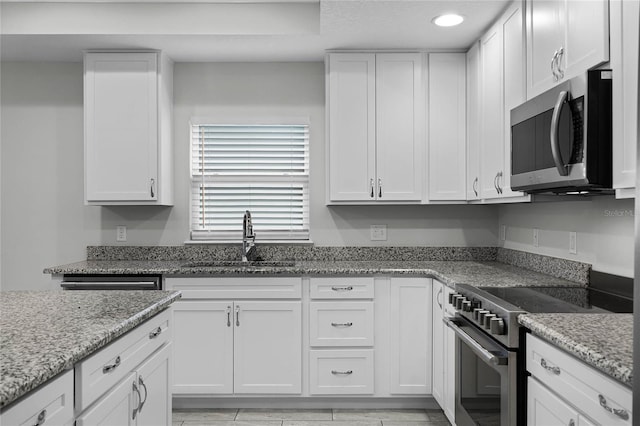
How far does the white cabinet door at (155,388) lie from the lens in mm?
1785

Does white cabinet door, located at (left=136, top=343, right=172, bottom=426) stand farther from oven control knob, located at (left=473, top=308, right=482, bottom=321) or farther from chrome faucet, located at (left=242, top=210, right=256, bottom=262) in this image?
chrome faucet, located at (left=242, top=210, right=256, bottom=262)

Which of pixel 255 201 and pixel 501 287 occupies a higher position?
pixel 255 201

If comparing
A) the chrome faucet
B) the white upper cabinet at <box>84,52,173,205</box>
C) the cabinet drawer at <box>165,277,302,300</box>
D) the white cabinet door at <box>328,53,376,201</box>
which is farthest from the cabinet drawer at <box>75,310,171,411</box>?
the white cabinet door at <box>328,53,376,201</box>

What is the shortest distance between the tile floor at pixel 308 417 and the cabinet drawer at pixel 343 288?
2.49 ft

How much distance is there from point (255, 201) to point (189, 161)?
58 centimetres

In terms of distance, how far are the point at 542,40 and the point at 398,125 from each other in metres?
1.29

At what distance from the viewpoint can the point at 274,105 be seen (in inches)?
146

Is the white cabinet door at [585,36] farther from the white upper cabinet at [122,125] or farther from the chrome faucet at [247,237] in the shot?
the white upper cabinet at [122,125]

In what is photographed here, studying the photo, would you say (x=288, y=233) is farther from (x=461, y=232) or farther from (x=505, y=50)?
(x=505, y=50)

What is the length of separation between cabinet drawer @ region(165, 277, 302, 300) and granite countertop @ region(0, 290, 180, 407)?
939 millimetres

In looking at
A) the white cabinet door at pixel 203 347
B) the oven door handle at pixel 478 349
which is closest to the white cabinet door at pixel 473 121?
the oven door handle at pixel 478 349

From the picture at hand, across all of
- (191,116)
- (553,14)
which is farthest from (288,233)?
(553,14)

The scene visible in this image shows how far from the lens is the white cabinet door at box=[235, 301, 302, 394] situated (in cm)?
310

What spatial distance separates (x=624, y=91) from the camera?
5.33 feet
